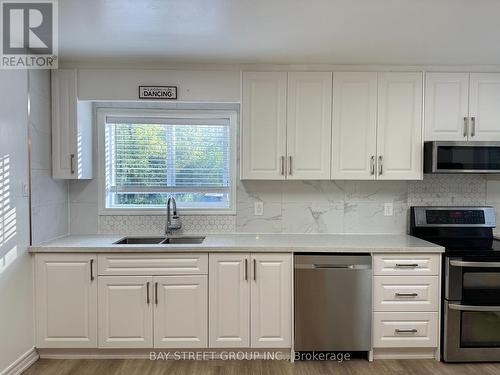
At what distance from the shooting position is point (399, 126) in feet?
9.87

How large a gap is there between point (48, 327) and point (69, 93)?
1804 mm

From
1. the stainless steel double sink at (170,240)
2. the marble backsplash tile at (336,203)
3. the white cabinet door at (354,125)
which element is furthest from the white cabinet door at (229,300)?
the white cabinet door at (354,125)

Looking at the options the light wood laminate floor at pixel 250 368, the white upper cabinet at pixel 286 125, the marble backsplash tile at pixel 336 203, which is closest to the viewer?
the light wood laminate floor at pixel 250 368

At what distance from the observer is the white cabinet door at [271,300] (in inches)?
107

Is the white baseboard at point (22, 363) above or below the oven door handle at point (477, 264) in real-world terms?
below

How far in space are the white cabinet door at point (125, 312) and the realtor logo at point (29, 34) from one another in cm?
166

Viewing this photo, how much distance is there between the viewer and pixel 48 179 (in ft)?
9.59

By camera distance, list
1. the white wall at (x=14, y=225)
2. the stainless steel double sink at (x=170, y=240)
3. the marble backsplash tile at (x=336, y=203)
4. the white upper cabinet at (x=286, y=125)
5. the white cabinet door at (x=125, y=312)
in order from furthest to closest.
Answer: the marble backsplash tile at (x=336, y=203) < the stainless steel double sink at (x=170, y=240) < the white upper cabinet at (x=286, y=125) < the white cabinet door at (x=125, y=312) < the white wall at (x=14, y=225)

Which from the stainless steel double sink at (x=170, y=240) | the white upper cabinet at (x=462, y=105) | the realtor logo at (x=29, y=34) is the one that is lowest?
the stainless steel double sink at (x=170, y=240)

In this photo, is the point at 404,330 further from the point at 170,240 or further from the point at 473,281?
the point at 170,240

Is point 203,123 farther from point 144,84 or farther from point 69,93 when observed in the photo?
point 69,93

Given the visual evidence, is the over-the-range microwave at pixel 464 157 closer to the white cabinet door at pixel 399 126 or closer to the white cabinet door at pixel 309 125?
the white cabinet door at pixel 399 126

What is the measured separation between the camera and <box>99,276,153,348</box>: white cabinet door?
2.70 metres

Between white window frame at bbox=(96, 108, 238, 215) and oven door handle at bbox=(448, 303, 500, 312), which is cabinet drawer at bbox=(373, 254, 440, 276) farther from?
white window frame at bbox=(96, 108, 238, 215)
